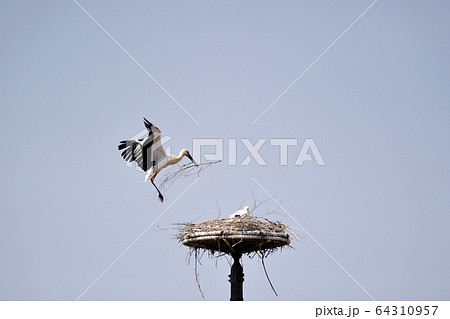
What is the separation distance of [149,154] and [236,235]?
260cm

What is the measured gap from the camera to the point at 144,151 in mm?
11969

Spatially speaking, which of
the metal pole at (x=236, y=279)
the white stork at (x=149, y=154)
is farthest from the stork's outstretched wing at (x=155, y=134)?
the metal pole at (x=236, y=279)

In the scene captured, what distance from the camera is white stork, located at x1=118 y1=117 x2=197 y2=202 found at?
11719 mm

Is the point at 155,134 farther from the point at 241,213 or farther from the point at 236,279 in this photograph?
the point at 236,279

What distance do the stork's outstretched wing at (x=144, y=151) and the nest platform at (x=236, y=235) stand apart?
5.86ft

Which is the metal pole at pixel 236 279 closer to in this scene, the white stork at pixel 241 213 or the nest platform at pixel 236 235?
the nest platform at pixel 236 235

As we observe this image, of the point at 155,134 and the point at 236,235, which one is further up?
the point at 155,134

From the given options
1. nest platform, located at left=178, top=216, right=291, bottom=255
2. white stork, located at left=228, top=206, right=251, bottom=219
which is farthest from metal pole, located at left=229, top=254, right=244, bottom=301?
white stork, located at left=228, top=206, right=251, bottom=219

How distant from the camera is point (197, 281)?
10.6 meters

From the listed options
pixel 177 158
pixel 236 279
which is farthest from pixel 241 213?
pixel 177 158
